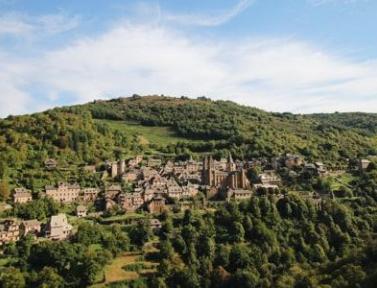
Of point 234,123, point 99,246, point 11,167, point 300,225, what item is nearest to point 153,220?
point 99,246

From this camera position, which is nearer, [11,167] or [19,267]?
[19,267]

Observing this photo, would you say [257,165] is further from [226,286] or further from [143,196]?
[226,286]

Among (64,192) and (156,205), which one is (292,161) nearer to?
(156,205)

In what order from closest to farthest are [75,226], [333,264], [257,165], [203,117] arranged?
1. [333,264]
2. [75,226]
3. [257,165]
4. [203,117]

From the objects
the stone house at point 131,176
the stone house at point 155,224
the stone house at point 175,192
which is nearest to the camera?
the stone house at point 155,224

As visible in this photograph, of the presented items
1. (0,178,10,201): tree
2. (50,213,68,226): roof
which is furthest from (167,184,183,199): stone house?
(0,178,10,201): tree

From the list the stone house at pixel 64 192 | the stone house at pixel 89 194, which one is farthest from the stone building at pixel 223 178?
the stone house at pixel 64 192

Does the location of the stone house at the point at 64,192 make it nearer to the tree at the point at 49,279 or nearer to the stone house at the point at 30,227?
the stone house at the point at 30,227
